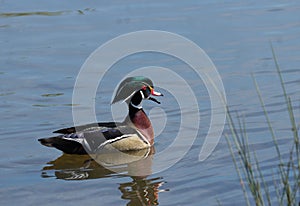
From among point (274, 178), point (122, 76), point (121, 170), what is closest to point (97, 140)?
point (121, 170)

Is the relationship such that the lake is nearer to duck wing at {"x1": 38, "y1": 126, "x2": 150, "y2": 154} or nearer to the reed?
duck wing at {"x1": 38, "y1": 126, "x2": 150, "y2": 154}

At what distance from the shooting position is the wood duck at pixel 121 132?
9594 mm

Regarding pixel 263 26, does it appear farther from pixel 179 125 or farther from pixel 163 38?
pixel 179 125

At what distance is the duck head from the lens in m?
10.1

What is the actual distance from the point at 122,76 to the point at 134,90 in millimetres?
1412

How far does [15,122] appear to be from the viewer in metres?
10.3

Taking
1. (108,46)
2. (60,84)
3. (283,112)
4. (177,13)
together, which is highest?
(177,13)

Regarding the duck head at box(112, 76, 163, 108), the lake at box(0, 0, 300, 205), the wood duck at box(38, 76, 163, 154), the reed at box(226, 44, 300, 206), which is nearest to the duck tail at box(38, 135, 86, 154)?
the wood duck at box(38, 76, 163, 154)

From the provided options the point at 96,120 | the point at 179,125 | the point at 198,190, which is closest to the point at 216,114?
the point at 179,125

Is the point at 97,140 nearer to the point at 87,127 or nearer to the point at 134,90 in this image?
the point at 87,127

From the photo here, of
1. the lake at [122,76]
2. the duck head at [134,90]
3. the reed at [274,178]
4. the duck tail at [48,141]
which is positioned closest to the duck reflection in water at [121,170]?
the lake at [122,76]

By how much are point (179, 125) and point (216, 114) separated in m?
0.48

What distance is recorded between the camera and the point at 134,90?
33.3 ft

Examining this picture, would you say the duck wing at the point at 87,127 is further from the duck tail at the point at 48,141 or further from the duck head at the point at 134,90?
the duck head at the point at 134,90
